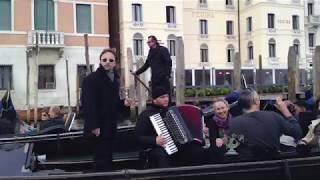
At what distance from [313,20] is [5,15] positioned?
21.5 m

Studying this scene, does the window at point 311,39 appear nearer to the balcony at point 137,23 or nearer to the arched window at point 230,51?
the arched window at point 230,51

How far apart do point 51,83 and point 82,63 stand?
69.2 inches

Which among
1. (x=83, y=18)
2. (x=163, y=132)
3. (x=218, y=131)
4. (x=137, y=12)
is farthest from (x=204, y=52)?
(x=163, y=132)

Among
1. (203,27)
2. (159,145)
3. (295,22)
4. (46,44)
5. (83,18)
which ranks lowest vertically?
(159,145)

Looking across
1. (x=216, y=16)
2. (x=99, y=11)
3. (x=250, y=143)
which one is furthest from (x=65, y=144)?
(x=216, y=16)

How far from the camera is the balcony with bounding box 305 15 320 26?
34.3 metres

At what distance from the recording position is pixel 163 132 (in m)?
3.55

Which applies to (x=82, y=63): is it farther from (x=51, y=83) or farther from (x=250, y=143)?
(x=250, y=143)

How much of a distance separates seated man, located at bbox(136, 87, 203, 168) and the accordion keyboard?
3 cm

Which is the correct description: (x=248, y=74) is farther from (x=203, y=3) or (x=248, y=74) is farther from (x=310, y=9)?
(x=310, y=9)

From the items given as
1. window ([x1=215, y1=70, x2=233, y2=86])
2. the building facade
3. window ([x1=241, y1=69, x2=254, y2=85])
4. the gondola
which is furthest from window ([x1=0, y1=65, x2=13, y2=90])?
the gondola

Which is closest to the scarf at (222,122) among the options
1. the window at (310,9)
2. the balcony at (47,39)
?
the balcony at (47,39)

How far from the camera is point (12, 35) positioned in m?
21.1

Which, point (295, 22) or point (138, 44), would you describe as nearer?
point (138, 44)
